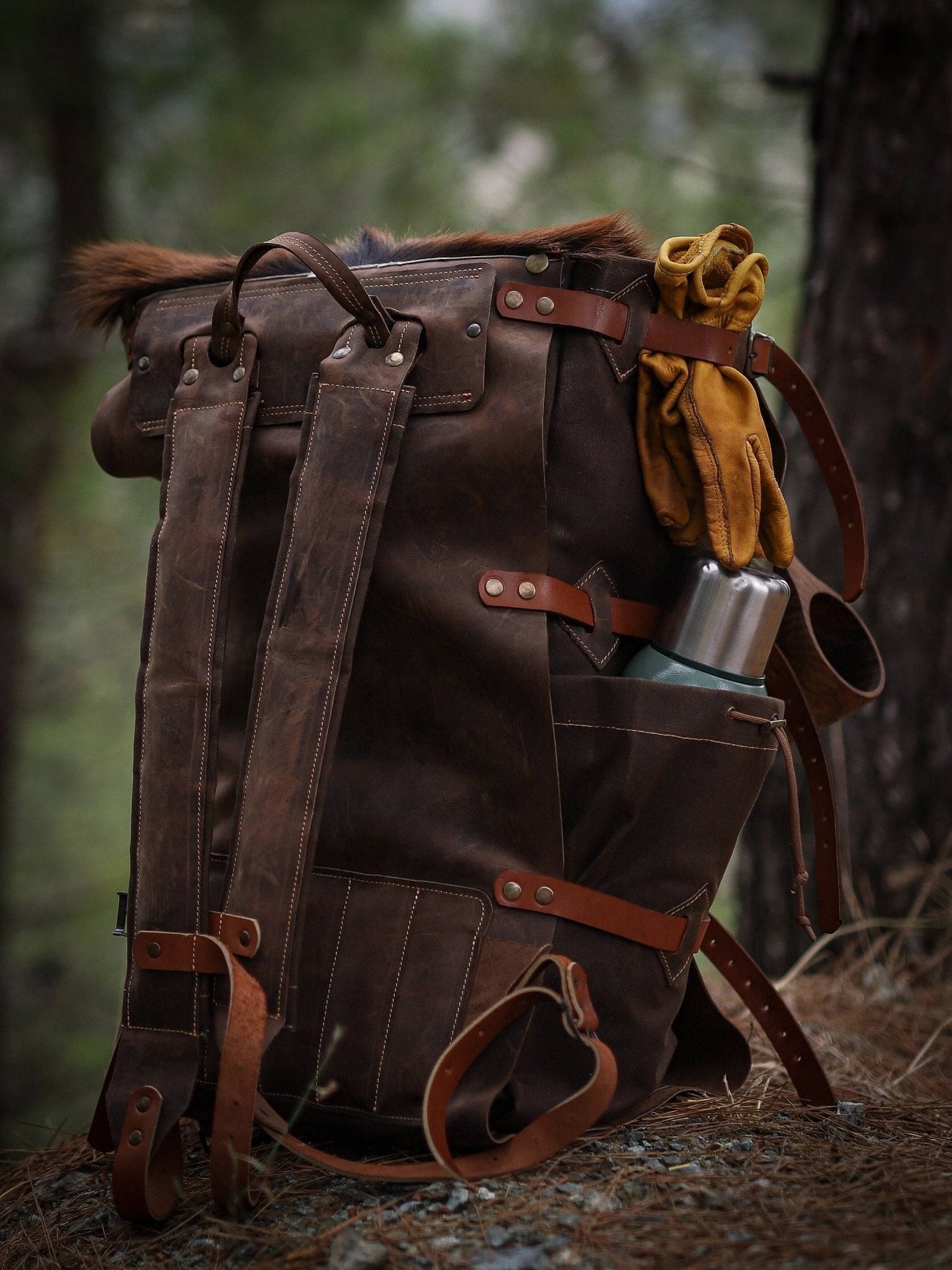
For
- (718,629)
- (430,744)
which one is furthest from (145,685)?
(718,629)

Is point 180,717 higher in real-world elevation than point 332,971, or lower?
higher

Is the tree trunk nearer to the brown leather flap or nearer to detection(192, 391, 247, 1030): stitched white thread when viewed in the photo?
the brown leather flap

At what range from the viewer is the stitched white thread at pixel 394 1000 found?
49.6 inches

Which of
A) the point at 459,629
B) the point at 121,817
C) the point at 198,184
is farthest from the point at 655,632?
the point at 121,817

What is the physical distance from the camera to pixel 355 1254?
106 cm

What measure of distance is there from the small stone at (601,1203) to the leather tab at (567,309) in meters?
1.03

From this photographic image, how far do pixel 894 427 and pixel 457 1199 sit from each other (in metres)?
1.74

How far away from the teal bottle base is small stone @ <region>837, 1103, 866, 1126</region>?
594 mm

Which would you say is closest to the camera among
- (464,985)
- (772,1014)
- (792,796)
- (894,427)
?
(464,985)

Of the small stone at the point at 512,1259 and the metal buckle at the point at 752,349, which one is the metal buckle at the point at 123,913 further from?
the metal buckle at the point at 752,349

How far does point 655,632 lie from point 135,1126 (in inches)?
35.3

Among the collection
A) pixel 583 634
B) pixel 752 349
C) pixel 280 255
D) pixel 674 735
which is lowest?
pixel 674 735

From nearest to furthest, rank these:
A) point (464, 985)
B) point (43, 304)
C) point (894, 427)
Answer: point (464, 985) → point (894, 427) → point (43, 304)

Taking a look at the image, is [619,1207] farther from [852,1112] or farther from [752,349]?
[752,349]
